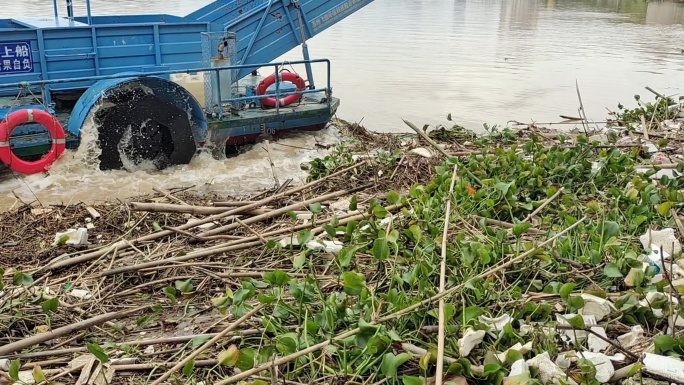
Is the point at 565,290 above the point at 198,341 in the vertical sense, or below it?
above

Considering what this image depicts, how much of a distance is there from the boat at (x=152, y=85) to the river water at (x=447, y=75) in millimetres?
294

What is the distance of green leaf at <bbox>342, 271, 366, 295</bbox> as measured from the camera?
2.81 metres

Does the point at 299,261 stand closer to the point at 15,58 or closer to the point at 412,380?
the point at 412,380

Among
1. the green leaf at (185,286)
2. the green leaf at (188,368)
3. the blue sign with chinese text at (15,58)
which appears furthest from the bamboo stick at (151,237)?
the blue sign with chinese text at (15,58)

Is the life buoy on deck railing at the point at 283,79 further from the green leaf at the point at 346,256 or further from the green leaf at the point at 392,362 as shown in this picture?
the green leaf at the point at 392,362

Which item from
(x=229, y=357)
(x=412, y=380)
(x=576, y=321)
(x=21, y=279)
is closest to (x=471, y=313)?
(x=576, y=321)

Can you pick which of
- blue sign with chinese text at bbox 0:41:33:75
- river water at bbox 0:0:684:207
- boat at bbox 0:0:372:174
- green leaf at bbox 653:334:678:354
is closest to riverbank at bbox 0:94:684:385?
green leaf at bbox 653:334:678:354

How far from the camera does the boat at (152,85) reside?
635 centimetres

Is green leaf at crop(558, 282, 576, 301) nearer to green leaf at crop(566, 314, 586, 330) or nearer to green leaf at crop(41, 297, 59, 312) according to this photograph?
green leaf at crop(566, 314, 586, 330)

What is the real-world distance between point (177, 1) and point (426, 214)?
1022 inches

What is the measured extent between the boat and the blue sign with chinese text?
0.01m

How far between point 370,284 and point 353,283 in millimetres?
448

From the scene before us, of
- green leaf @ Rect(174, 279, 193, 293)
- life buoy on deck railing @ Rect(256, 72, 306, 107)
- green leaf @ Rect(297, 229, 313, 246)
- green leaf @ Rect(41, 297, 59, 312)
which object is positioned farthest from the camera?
life buoy on deck railing @ Rect(256, 72, 306, 107)

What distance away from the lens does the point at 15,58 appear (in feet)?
21.2
